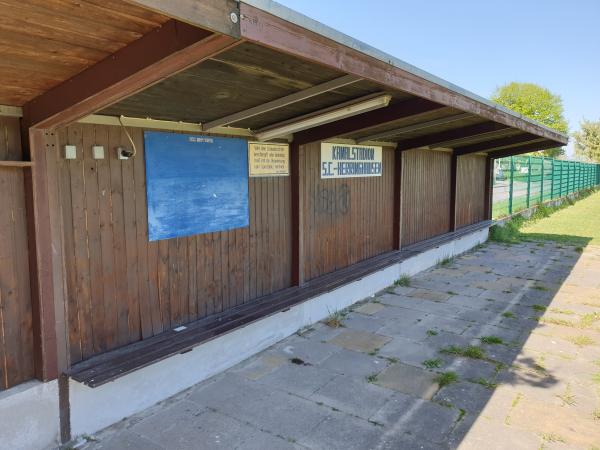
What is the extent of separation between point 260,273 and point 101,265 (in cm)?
188

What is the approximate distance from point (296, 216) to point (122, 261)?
2223 millimetres

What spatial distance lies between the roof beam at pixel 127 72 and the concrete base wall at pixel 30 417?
1662 millimetres

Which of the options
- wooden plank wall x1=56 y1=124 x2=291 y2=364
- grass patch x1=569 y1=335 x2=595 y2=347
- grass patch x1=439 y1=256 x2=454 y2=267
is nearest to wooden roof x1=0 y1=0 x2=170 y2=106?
wooden plank wall x1=56 y1=124 x2=291 y2=364

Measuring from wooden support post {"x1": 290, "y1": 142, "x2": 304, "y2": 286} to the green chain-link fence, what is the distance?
372 inches

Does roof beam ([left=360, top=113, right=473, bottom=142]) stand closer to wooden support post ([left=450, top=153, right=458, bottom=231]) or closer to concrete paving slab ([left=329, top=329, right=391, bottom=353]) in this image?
concrete paving slab ([left=329, top=329, right=391, bottom=353])

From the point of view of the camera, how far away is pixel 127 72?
229cm

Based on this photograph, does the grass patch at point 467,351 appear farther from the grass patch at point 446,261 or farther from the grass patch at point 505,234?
the grass patch at point 505,234

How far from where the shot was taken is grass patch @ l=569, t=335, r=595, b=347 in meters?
4.74

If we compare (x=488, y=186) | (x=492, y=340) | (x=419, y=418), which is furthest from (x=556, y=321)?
(x=488, y=186)

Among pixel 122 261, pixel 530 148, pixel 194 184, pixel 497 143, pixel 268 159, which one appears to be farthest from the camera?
pixel 530 148

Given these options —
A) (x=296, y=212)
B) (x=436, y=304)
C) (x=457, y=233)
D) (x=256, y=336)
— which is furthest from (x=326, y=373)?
(x=457, y=233)

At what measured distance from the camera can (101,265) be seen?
3438 millimetres

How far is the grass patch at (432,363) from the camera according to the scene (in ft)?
13.8

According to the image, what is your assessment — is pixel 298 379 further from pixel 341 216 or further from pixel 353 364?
pixel 341 216
